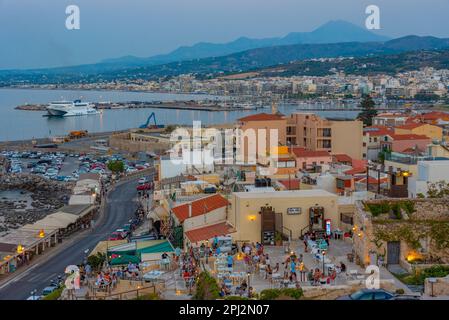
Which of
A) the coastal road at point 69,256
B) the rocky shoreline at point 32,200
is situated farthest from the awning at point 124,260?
the rocky shoreline at point 32,200

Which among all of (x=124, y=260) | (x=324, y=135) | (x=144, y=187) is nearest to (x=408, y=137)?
(x=324, y=135)

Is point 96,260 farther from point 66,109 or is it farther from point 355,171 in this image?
point 66,109

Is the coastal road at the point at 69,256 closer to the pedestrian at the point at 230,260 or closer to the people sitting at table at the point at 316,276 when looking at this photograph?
the pedestrian at the point at 230,260

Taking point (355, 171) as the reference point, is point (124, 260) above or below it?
below

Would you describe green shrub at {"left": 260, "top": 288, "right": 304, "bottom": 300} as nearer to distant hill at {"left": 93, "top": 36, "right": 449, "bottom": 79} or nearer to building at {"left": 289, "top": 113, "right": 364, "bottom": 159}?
building at {"left": 289, "top": 113, "right": 364, "bottom": 159}
